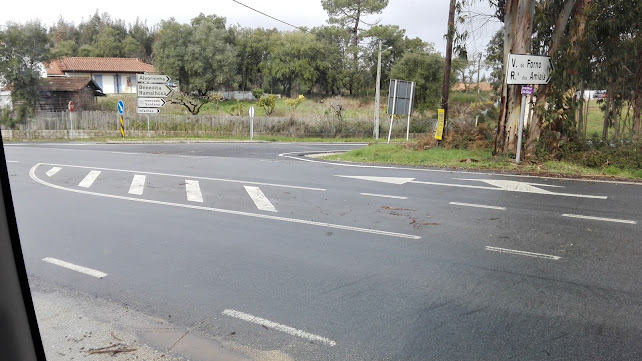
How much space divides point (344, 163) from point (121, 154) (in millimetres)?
9672

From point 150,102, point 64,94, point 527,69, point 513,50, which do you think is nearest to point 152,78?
point 150,102

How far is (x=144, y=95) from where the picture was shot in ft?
111

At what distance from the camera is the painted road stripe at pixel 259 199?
9.50m

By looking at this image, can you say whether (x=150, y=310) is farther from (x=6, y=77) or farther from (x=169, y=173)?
(x=6, y=77)

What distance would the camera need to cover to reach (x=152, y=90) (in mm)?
33938

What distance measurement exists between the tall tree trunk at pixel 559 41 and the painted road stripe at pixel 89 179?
13502mm

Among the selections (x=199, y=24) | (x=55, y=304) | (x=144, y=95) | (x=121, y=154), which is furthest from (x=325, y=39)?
(x=55, y=304)

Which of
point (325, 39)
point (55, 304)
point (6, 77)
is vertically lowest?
point (55, 304)

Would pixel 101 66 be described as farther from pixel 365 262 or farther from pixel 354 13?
pixel 365 262

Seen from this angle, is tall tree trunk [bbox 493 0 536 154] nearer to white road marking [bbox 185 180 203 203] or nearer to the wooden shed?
white road marking [bbox 185 180 203 203]

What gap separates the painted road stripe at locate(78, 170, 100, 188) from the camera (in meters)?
12.2

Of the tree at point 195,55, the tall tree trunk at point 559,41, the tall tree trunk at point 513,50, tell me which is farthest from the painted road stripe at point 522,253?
the tree at point 195,55

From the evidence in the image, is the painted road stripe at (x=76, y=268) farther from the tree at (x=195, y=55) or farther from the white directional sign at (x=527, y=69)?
the tree at (x=195, y=55)

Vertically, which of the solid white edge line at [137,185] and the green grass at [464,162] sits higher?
the green grass at [464,162]
